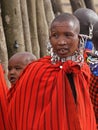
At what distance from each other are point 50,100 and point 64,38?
520mm

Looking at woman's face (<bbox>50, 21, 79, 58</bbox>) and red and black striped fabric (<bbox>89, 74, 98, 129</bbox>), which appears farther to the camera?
red and black striped fabric (<bbox>89, 74, 98, 129</bbox>)

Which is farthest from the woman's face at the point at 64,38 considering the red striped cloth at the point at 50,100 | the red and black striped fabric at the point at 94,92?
the red and black striped fabric at the point at 94,92

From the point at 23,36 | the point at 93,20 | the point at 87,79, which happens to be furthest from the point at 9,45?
the point at 87,79

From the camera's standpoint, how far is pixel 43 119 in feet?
17.5

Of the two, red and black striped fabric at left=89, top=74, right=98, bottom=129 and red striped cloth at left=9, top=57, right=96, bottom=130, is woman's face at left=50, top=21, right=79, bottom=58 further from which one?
red and black striped fabric at left=89, top=74, right=98, bottom=129

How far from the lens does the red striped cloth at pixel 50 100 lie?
5270 millimetres

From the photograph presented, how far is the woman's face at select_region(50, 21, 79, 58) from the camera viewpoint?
5.32 metres

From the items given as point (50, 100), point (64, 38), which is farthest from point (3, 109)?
point (64, 38)

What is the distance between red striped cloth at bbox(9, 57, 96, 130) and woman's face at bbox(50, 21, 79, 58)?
0.12 metres

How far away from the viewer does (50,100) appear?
5320 millimetres

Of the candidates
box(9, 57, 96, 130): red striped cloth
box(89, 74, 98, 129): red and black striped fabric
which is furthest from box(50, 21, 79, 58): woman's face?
box(89, 74, 98, 129): red and black striped fabric

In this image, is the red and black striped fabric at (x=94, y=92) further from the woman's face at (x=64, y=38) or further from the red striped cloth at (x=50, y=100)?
the woman's face at (x=64, y=38)

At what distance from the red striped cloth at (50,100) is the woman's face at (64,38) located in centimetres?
12

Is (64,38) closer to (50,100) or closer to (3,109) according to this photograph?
(50,100)
